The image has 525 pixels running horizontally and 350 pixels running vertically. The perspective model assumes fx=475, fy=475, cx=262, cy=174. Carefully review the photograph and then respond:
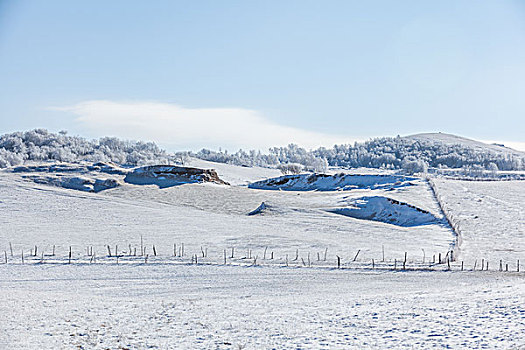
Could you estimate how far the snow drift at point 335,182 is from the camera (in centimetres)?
7261

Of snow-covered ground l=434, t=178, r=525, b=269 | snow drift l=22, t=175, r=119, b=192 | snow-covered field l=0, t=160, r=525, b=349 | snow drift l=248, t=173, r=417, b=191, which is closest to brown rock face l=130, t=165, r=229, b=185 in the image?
snow drift l=22, t=175, r=119, b=192

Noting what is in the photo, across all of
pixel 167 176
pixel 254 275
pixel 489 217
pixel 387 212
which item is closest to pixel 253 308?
pixel 254 275

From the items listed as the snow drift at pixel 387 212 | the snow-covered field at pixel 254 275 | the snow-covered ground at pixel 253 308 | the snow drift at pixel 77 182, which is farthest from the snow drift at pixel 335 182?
the snow-covered ground at pixel 253 308

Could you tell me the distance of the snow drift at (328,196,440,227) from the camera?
46.2m

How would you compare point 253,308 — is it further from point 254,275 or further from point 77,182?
point 77,182

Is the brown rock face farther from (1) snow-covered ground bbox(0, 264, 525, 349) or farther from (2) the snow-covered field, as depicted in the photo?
(1) snow-covered ground bbox(0, 264, 525, 349)

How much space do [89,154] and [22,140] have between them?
858 inches

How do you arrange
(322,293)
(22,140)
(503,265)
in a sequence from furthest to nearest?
(22,140) < (503,265) < (322,293)

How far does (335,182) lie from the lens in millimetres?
77938

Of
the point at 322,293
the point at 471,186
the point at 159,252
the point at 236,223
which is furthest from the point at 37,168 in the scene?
the point at 471,186

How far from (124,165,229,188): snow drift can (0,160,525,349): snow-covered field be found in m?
9.42

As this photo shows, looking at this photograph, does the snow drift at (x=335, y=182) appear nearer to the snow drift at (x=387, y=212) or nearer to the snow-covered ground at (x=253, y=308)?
the snow drift at (x=387, y=212)

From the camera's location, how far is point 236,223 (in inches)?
1751

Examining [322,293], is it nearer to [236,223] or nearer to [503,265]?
[503,265]
